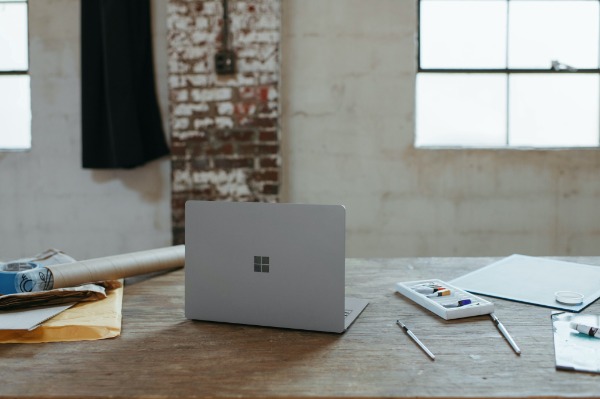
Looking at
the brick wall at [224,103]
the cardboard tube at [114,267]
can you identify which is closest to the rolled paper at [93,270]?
the cardboard tube at [114,267]

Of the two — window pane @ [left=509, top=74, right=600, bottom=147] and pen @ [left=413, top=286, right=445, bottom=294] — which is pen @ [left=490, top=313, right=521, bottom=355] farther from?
window pane @ [left=509, top=74, right=600, bottom=147]

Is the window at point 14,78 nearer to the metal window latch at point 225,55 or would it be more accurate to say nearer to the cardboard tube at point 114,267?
the metal window latch at point 225,55

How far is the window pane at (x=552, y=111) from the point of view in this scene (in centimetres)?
316

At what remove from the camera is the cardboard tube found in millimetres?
1397

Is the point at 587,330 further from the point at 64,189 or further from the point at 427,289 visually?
the point at 64,189

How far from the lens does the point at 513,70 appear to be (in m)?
3.15

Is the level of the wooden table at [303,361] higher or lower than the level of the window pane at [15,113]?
lower

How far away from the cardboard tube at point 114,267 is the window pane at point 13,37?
2.13m

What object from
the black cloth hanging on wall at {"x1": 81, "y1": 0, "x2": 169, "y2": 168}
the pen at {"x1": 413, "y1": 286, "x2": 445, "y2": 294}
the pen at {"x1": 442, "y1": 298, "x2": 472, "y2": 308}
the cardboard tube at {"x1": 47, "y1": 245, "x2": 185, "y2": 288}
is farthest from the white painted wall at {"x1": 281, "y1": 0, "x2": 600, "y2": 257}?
the pen at {"x1": 442, "y1": 298, "x2": 472, "y2": 308}

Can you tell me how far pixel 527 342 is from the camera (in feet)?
3.57

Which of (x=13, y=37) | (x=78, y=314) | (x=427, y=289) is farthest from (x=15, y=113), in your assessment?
(x=427, y=289)

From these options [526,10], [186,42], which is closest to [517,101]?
[526,10]

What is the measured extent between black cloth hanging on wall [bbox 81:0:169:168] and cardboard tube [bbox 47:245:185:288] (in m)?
1.47

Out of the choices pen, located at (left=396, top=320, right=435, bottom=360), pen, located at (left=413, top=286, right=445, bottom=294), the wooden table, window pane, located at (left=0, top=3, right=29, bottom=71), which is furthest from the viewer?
window pane, located at (left=0, top=3, right=29, bottom=71)
